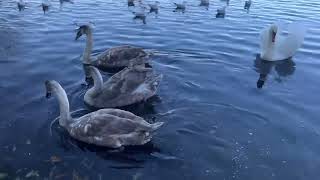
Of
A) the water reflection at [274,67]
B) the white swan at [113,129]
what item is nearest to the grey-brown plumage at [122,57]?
the water reflection at [274,67]

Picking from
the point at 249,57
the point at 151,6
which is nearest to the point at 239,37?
the point at 249,57

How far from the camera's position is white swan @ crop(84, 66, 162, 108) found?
546 inches

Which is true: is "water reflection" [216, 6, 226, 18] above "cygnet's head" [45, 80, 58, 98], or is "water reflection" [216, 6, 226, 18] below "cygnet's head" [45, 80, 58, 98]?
below

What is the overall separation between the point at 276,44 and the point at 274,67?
111 centimetres

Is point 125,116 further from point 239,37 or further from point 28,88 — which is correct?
point 239,37

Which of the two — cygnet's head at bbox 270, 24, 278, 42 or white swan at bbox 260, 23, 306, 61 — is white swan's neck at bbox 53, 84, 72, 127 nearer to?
white swan at bbox 260, 23, 306, 61

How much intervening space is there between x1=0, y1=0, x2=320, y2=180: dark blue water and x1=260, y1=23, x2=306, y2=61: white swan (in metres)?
0.42

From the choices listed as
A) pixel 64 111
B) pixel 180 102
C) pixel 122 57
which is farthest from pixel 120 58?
pixel 64 111

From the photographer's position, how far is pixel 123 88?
14.1 m

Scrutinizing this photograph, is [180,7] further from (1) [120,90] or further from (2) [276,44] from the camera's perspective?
(1) [120,90]

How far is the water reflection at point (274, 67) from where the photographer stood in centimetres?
1700

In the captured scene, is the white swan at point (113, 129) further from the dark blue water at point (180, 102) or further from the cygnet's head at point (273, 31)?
the cygnet's head at point (273, 31)

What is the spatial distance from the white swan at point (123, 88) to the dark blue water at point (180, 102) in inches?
12.5

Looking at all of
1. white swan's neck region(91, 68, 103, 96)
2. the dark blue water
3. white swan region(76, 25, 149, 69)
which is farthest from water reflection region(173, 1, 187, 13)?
white swan's neck region(91, 68, 103, 96)
